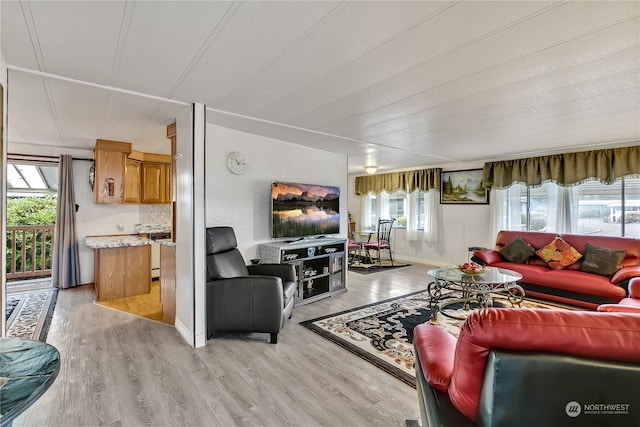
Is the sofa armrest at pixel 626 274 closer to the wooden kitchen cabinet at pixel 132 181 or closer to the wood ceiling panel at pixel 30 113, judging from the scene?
the wood ceiling panel at pixel 30 113

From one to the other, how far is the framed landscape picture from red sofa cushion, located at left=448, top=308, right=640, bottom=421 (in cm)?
562

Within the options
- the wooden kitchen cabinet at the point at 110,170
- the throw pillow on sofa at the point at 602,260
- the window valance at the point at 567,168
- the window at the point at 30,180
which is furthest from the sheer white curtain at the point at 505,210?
the window at the point at 30,180

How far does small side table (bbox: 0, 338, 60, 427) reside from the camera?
814 millimetres

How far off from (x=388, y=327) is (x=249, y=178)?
2.43m

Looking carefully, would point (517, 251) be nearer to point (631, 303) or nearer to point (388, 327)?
point (631, 303)

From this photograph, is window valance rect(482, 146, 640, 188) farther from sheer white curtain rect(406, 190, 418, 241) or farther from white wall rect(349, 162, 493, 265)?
sheer white curtain rect(406, 190, 418, 241)

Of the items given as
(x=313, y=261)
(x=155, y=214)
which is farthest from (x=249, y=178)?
(x=155, y=214)

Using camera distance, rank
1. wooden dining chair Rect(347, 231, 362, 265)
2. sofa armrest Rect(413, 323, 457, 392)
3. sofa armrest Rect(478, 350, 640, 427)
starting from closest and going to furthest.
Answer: sofa armrest Rect(478, 350, 640, 427), sofa armrest Rect(413, 323, 457, 392), wooden dining chair Rect(347, 231, 362, 265)

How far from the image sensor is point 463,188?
6422mm

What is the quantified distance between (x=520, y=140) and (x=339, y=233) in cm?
293

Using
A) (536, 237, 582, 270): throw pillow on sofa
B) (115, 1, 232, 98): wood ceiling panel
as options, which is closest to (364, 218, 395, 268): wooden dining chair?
(536, 237, 582, 270): throw pillow on sofa

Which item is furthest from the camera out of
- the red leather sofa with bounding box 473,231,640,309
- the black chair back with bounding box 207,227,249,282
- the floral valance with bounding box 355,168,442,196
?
A: the floral valance with bounding box 355,168,442,196

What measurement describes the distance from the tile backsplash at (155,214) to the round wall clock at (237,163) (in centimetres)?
274

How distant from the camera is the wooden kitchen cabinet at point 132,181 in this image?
480cm
